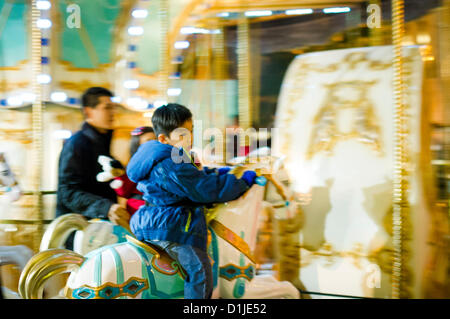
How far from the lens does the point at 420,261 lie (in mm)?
2668

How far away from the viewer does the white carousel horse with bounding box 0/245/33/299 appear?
2852 mm

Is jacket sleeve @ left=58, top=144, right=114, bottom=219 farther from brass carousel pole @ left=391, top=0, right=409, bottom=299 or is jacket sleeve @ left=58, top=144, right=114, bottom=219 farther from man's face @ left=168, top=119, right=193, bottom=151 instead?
brass carousel pole @ left=391, top=0, right=409, bottom=299

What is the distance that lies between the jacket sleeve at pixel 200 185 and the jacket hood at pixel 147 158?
3.4 inches

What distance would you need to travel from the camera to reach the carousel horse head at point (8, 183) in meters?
2.86

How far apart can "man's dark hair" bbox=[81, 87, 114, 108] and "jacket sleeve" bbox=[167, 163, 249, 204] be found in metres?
1.02

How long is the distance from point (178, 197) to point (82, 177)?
0.90m

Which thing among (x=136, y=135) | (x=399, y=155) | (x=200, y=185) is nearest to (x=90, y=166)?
(x=136, y=135)

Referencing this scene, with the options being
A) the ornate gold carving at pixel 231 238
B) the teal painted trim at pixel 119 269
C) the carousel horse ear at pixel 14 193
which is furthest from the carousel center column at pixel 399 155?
the carousel horse ear at pixel 14 193

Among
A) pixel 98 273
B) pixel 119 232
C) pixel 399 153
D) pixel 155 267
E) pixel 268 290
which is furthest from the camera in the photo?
pixel 119 232

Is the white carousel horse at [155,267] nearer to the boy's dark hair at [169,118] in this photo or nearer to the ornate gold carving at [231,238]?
the ornate gold carving at [231,238]

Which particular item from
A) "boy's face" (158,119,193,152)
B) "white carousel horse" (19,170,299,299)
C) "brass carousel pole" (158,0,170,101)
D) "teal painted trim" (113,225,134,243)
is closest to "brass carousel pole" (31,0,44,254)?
"teal painted trim" (113,225,134,243)

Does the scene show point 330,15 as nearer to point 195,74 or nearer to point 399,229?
point 195,74

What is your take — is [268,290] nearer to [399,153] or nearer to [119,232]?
[119,232]

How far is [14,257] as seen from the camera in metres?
2.87
